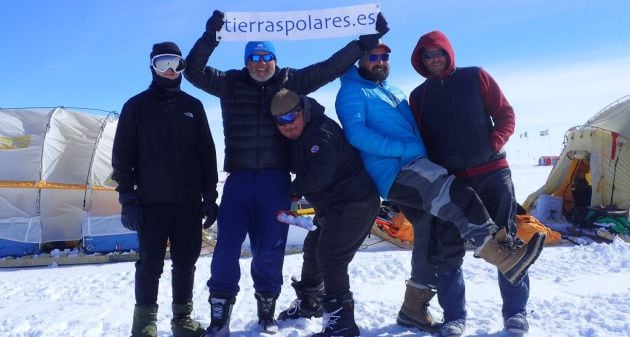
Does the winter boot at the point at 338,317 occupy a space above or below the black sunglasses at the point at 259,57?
below

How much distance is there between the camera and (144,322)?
3438 millimetres

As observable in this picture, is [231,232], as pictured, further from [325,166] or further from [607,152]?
[607,152]

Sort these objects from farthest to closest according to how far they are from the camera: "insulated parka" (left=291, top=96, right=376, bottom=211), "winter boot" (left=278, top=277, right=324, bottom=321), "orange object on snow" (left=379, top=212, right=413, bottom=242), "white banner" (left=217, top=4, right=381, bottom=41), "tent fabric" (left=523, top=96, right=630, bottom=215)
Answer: "tent fabric" (left=523, top=96, right=630, bottom=215)
"orange object on snow" (left=379, top=212, right=413, bottom=242)
"winter boot" (left=278, top=277, right=324, bottom=321)
"white banner" (left=217, top=4, right=381, bottom=41)
"insulated parka" (left=291, top=96, right=376, bottom=211)

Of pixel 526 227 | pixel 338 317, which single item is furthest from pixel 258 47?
pixel 526 227

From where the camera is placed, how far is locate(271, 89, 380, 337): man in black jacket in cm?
343

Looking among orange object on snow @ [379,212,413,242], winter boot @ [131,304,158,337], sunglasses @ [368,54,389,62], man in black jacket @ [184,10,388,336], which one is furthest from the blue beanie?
orange object on snow @ [379,212,413,242]

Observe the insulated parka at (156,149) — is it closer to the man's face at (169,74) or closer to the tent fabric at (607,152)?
the man's face at (169,74)

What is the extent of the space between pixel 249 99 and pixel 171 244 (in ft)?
4.19

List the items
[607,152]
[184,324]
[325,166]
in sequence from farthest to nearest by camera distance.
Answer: [607,152] < [184,324] < [325,166]

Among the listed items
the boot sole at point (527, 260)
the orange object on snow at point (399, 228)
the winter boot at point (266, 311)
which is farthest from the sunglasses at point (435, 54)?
the orange object on snow at point (399, 228)

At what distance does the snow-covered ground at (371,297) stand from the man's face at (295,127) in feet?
4.99

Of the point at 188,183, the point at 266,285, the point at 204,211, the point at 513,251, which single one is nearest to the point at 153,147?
the point at 188,183

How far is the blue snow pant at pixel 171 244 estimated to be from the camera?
3471 mm

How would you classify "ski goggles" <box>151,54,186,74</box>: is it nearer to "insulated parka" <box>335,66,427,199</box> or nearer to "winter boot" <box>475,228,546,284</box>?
"insulated parka" <box>335,66,427,199</box>
